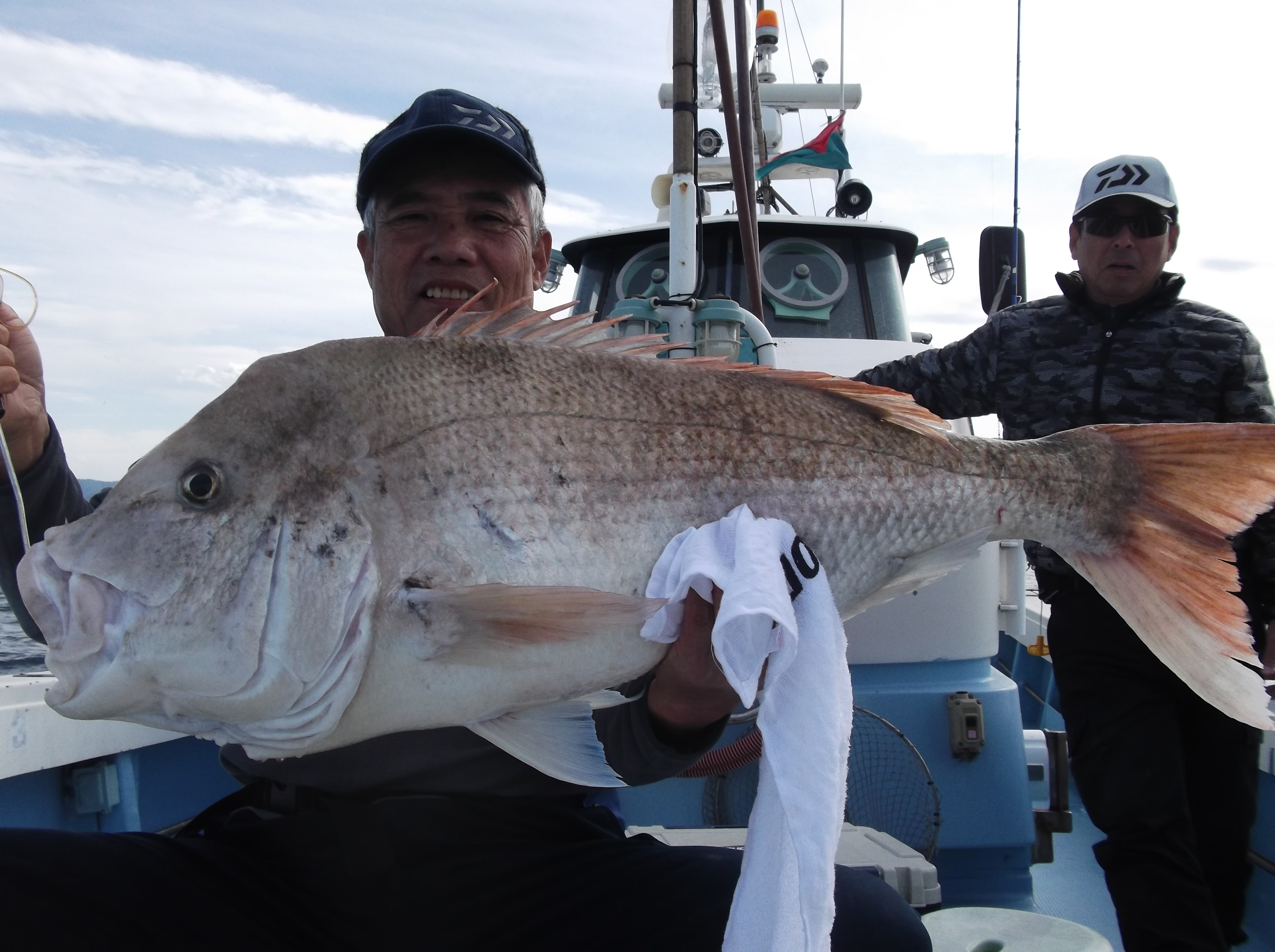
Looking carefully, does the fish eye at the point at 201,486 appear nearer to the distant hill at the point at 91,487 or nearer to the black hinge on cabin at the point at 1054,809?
the distant hill at the point at 91,487

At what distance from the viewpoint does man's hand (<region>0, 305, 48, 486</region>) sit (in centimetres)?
154

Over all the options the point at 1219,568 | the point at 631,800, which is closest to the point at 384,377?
the point at 1219,568

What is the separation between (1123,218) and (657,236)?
124 inches

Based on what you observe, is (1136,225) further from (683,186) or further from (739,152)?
(683,186)

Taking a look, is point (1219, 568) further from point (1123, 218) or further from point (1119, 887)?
point (1123, 218)

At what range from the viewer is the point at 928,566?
153 cm

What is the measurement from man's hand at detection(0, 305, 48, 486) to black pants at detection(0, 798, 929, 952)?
2.17 feet

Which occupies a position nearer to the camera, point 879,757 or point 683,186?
point 683,186

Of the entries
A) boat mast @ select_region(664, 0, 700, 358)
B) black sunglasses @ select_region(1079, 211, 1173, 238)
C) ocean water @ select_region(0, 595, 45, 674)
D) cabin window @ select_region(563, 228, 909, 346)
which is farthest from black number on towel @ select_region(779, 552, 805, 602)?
cabin window @ select_region(563, 228, 909, 346)

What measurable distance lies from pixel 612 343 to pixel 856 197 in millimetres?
5282

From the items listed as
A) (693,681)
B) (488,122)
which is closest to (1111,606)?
(693,681)

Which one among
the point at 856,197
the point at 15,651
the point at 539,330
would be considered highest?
the point at 856,197

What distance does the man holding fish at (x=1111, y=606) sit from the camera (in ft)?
7.97

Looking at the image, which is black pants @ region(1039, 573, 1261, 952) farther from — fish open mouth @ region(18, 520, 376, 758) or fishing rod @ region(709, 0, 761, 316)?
fish open mouth @ region(18, 520, 376, 758)
